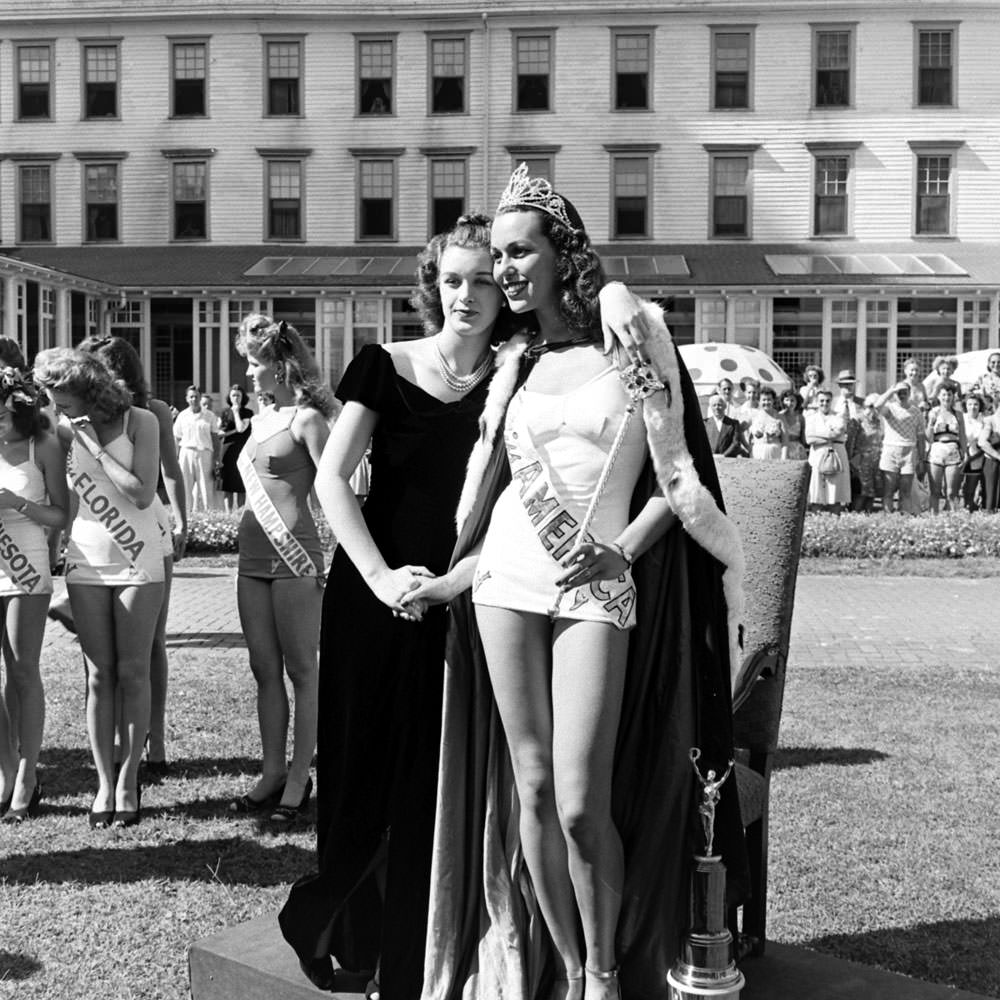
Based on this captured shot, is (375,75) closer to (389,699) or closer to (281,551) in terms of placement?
(281,551)

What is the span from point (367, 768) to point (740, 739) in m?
1.17

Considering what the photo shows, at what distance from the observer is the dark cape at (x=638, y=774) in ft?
10.2

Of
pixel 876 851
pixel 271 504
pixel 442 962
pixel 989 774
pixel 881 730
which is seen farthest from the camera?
pixel 881 730

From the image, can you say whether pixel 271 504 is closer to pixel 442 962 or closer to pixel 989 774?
pixel 442 962

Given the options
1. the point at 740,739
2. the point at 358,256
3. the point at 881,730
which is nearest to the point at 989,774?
the point at 881,730

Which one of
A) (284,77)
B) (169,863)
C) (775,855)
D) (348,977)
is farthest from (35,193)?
(348,977)

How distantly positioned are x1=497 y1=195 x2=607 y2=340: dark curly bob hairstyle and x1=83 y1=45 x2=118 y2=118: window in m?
34.7

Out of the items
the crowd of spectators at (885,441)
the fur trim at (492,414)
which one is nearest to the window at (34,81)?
the crowd of spectators at (885,441)

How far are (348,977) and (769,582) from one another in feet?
5.27

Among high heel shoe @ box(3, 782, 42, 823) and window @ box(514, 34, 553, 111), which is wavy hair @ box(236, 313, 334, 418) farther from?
window @ box(514, 34, 553, 111)

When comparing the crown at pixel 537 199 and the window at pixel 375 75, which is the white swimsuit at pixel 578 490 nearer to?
the crown at pixel 537 199

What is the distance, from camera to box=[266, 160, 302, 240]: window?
114 feet

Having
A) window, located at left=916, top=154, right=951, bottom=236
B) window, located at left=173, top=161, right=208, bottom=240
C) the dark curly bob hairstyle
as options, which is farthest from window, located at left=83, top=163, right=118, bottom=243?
the dark curly bob hairstyle

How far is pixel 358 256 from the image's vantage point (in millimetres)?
34344
